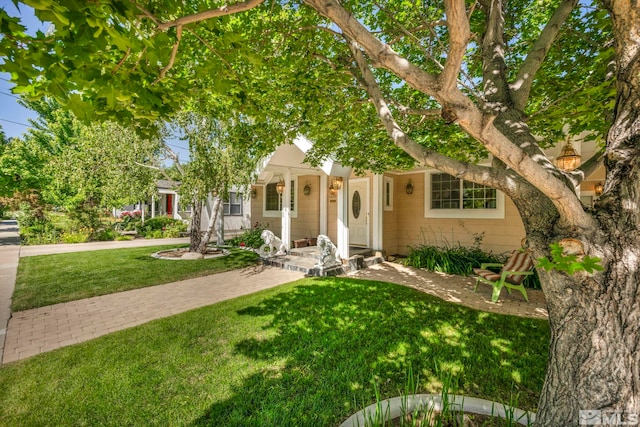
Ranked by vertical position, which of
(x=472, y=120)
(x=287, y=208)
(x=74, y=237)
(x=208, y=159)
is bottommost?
(x=74, y=237)

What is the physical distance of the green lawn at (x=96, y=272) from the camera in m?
5.92

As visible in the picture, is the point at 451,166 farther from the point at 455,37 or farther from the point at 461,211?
the point at 461,211

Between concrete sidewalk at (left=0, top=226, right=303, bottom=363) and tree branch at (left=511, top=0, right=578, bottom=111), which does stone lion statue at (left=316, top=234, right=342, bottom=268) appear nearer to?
concrete sidewalk at (left=0, top=226, right=303, bottom=363)

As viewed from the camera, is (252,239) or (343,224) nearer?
(343,224)

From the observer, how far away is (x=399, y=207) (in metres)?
10.3

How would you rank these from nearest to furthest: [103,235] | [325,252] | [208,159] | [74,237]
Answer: [325,252] → [208,159] → [74,237] → [103,235]

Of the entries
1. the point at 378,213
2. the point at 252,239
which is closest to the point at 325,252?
the point at 378,213

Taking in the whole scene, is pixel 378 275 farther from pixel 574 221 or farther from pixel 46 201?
pixel 46 201

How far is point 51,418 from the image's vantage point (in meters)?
2.39

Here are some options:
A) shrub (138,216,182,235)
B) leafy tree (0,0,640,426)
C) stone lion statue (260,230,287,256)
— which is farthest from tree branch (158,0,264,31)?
shrub (138,216,182,235)

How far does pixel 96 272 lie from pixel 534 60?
10.1 metres

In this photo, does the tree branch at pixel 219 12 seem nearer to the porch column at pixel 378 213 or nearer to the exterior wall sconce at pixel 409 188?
the porch column at pixel 378 213

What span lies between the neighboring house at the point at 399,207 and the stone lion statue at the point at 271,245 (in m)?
0.39

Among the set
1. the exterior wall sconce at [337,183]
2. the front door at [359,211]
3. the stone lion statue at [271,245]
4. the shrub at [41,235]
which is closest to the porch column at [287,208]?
the stone lion statue at [271,245]
